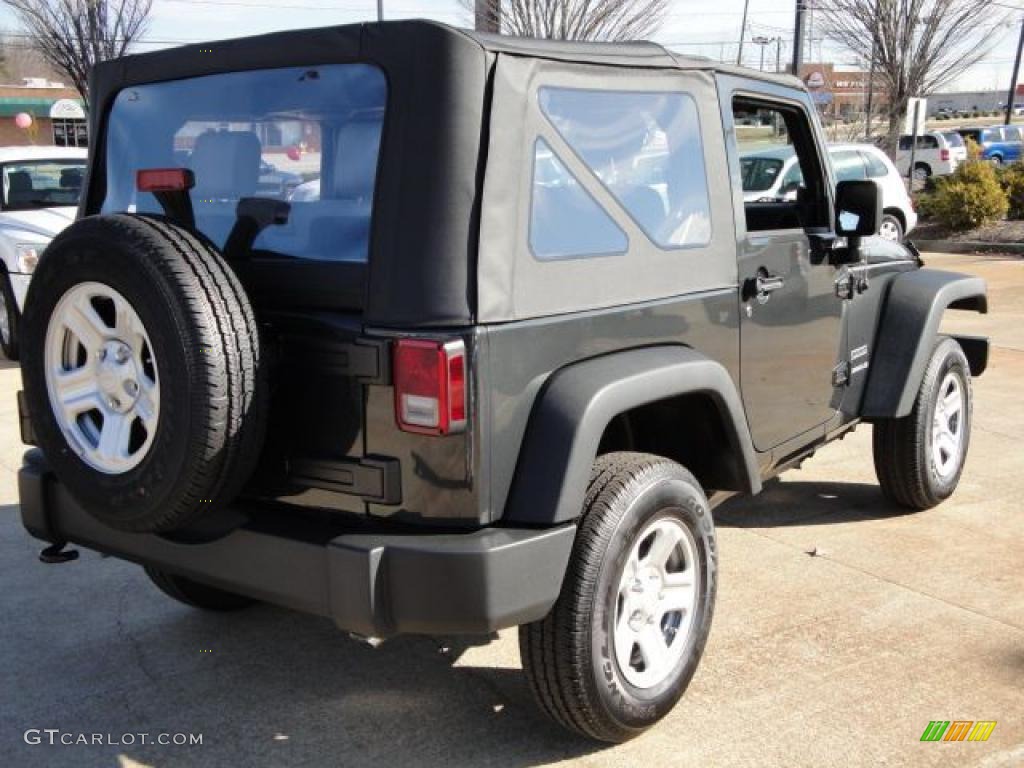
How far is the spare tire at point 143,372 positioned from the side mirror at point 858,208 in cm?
238

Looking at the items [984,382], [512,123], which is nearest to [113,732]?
[512,123]

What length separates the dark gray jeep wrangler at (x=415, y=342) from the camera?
257cm

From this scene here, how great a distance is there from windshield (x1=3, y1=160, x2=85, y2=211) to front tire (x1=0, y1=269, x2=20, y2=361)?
0.86 metres

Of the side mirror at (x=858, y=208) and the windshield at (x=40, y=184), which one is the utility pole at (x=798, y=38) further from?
the side mirror at (x=858, y=208)

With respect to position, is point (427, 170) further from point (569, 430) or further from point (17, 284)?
point (17, 284)

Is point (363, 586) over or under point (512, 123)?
under

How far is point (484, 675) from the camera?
3.48 metres

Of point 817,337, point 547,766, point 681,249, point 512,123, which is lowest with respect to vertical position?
point 547,766

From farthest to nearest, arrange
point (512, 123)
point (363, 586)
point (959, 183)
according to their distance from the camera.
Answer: point (959, 183) → point (512, 123) → point (363, 586)

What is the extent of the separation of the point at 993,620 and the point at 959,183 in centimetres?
1455

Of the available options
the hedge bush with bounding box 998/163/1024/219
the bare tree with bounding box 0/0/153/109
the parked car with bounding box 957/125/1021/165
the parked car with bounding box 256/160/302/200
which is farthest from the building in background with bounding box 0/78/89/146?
the parked car with bounding box 256/160/302/200

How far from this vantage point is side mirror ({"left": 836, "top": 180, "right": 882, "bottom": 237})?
398 cm

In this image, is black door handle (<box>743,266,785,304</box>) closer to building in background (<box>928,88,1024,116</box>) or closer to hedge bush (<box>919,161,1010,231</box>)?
hedge bush (<box>919,161,1010,231</box>)

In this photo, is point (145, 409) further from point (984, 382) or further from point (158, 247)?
point (984, 382)
